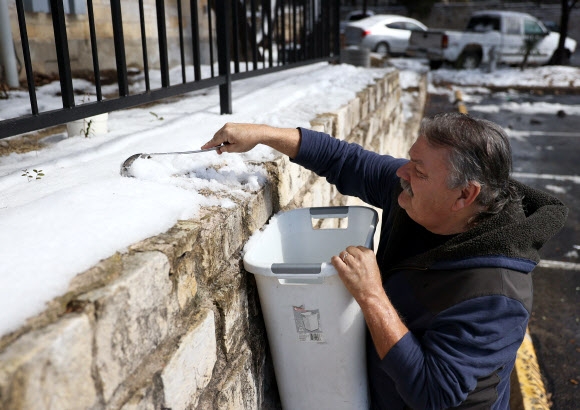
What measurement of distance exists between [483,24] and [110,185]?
16.5 meters

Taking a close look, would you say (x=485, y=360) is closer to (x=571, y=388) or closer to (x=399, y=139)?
(x=571, y=388)

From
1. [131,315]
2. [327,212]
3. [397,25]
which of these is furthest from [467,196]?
[397,25]

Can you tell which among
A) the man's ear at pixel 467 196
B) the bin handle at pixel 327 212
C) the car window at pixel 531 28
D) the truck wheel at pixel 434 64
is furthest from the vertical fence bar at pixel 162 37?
the car window at pixel 531 28

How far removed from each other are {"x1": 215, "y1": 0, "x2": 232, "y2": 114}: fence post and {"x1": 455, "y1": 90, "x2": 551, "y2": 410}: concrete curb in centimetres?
220

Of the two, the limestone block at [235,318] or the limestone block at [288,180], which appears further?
the limestone block at [288,180]

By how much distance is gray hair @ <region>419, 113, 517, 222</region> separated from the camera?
5.28ft

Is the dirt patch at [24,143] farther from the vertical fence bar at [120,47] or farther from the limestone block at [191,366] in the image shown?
the limestone block at [191,366]

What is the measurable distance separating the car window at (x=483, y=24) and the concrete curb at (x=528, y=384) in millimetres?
14392

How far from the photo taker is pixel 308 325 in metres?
1.64

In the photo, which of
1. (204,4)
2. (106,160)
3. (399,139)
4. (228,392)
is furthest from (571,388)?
(204,4)

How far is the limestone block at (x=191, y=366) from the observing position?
1255 mm

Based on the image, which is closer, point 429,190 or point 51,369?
point 51,369

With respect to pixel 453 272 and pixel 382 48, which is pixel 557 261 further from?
pixel 382 48

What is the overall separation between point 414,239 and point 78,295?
1.21 metres
